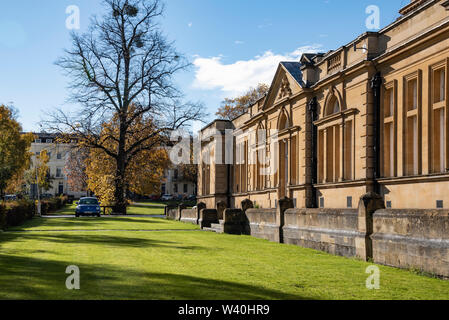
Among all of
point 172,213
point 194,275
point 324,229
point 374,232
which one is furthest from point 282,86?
point 194,275

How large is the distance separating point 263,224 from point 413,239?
10.9 metres

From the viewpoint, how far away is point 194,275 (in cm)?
1039

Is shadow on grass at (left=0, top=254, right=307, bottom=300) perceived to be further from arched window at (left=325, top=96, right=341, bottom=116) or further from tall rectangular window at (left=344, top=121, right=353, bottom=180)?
arched window at (left=325, top=96, right=341, bottom=116)

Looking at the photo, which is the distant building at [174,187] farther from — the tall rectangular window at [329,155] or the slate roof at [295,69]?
the tall rectangular window at [329,155]

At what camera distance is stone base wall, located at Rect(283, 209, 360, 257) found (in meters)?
14.5

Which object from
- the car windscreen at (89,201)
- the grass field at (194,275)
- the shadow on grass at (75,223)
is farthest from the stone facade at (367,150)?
the car windscreen at (89,201)

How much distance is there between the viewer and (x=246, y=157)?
40.6m

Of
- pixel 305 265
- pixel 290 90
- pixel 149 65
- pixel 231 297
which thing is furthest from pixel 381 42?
pixel 149 65

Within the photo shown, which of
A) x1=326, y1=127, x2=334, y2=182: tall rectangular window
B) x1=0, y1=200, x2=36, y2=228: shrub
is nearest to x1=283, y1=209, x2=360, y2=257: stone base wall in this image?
x1=326, y1=127, x2=334, y2=182: tall rectangular window

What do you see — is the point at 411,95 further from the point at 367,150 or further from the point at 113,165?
the point at 113,165

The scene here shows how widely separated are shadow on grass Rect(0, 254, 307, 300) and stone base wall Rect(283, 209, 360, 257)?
5.35 m

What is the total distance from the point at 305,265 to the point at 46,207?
4077 cm

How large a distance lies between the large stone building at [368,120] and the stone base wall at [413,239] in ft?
18.2

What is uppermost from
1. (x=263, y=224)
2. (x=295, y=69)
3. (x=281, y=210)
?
(x=295, y=69)
